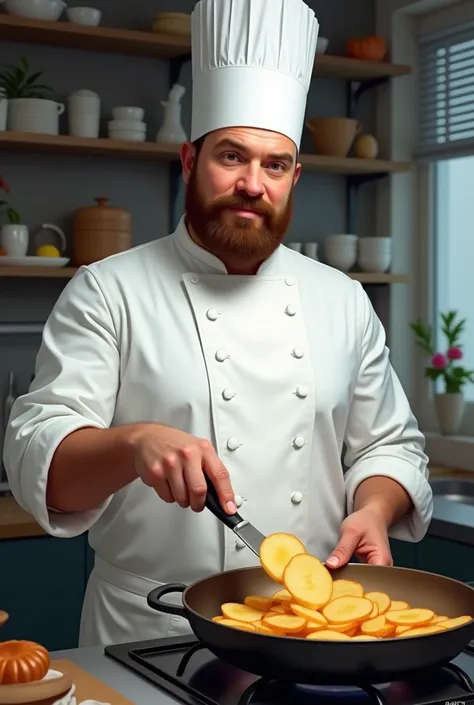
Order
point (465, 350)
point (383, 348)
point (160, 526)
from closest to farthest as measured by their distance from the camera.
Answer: point (160, 526) < point (383, 348) < point (465, 350)

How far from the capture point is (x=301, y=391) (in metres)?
1.67

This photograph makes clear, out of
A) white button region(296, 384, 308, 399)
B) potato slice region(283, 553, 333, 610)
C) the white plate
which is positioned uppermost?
the white plate

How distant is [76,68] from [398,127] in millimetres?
1139

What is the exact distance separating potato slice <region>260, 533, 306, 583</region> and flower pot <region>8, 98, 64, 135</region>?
2057 mm

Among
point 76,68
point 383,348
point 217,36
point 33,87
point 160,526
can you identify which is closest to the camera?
point 160,526

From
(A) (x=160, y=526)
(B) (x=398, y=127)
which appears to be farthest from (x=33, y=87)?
(A) (x=160, y=526)

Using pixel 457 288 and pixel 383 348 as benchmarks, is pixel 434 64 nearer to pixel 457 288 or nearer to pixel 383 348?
pixel 457 288

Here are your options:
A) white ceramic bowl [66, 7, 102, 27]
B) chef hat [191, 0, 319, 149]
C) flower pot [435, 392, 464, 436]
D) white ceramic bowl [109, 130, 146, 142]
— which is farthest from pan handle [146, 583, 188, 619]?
flower pot [435, 392, 464, 436]

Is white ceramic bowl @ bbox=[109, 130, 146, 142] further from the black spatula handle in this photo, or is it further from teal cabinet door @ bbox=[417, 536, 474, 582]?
the black spatula handle

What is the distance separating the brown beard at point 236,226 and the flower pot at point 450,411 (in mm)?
1887

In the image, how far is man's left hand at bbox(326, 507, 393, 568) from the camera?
55.6 inches

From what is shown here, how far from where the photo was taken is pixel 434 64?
3.62m

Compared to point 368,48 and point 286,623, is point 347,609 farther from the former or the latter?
point 368,48

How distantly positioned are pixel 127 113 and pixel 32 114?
0.29m
